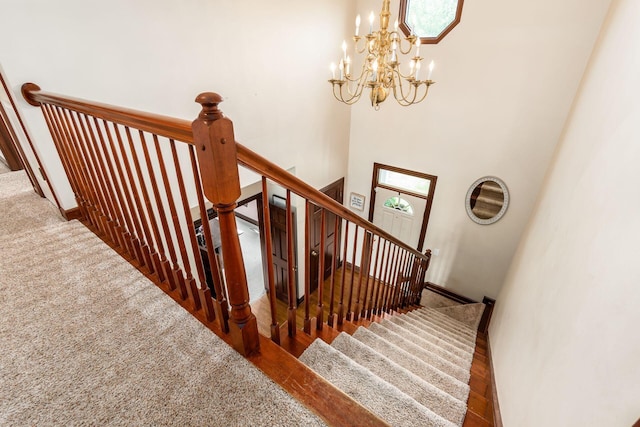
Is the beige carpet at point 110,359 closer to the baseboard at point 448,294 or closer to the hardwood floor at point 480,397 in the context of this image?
the hardwood floor at point 480,397

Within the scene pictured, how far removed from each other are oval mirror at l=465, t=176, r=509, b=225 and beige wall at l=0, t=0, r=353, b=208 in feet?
7.86

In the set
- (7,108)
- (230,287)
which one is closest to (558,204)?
(230,287)

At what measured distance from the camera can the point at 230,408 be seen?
3.30 ft

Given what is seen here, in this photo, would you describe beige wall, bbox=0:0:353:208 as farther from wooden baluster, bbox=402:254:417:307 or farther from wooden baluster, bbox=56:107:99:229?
wooden baluster, bbox=402:254:417:307

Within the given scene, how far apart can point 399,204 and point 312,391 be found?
426 cm

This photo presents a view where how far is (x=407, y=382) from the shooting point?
1.58 metres

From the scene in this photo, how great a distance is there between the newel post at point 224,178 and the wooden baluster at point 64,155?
152cm

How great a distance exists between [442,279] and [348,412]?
448 centimetres

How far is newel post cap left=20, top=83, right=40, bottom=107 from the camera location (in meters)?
1.71

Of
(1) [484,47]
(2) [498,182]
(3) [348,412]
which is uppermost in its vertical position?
(1) [484,47]

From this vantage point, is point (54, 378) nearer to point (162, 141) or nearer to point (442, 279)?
point (162, 141)

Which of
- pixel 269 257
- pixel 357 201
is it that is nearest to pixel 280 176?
pixel 269 257

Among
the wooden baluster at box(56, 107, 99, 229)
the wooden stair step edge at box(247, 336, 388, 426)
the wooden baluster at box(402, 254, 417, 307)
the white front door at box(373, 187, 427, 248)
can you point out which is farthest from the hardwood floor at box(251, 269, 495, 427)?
the white front door at box(373, 187, 427, 248)

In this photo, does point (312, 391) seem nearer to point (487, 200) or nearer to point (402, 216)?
point (487, 200)
